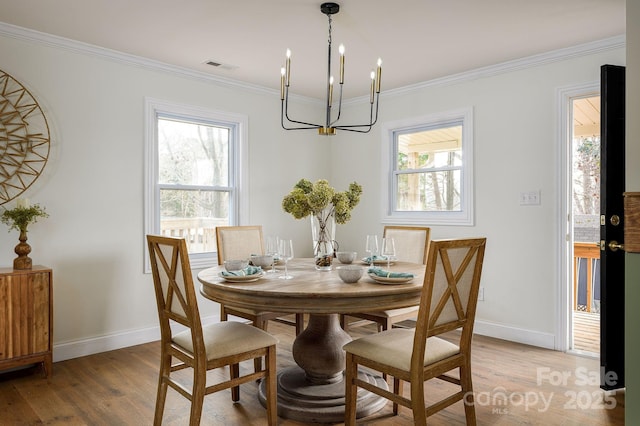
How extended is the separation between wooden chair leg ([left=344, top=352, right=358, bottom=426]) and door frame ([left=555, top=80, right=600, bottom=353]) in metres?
2.26

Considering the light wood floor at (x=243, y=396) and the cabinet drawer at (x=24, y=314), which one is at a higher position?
the cabinet drawer at (x=24, y=314)

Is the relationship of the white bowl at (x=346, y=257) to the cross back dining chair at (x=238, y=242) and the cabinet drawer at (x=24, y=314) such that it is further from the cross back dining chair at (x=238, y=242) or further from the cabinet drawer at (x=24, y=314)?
the cabinet drawer at (x=24, y=314)

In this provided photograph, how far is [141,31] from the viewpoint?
127 inches

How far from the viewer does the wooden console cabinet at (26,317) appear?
2889mm

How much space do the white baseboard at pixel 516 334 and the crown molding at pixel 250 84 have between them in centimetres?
221

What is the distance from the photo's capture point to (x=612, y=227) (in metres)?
2.81

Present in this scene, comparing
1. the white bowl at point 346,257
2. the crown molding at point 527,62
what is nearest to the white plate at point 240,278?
the white bowl at point 346,257

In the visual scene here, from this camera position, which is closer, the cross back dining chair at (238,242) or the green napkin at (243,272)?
the green napkin at (243,272)

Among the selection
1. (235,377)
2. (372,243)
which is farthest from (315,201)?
(235,377)

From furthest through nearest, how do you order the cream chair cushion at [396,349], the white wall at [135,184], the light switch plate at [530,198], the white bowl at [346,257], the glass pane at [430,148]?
the glass pane at [430,148]
the light switch plate at [530,198]
the white wall at [135,184]
the white bowl at [346,257]
the cream chair cushion at [396,349]

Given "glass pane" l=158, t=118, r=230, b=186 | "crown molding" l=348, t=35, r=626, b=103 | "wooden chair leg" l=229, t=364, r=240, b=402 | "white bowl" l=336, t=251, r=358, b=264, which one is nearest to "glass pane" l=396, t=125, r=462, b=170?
"crown molding" l=348, t=35, r=626, b=103

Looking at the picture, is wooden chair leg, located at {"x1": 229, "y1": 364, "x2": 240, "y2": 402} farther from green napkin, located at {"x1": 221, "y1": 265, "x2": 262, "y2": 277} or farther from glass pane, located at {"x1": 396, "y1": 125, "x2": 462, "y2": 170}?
glass pane, located at {"x1": 396, "y1": 125, "x2": 462, "y2": 170}

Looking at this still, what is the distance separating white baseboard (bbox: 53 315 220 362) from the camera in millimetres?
3418

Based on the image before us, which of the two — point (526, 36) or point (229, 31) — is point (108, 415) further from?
point (526, 36)
